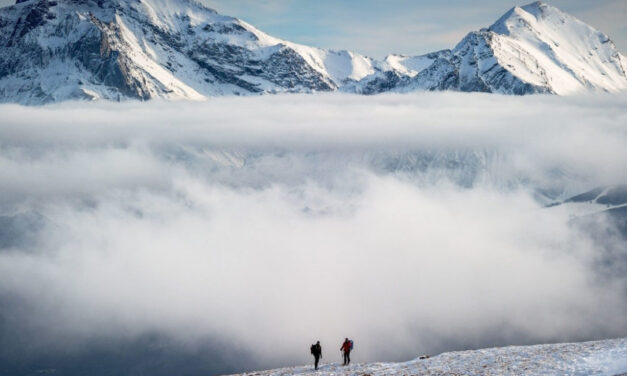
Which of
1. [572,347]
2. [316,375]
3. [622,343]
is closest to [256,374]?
[316,375]

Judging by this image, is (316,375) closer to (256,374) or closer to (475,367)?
(256,374)

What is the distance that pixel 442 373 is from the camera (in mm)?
47625

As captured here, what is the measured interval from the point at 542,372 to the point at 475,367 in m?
5.85

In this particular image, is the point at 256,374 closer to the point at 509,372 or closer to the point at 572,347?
the point at 509,372

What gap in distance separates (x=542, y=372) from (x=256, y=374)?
27860mm

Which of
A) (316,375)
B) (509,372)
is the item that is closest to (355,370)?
(316,375)

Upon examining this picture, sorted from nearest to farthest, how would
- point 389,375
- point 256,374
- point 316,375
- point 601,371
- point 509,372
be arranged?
point 601,371, point 509,372, point 389,375, point 316,375, point 256,374

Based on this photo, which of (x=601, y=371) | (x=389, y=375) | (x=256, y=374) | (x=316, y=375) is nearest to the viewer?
(x=601, y=371)

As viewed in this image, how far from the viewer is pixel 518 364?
47.2m

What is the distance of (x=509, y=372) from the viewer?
149ft

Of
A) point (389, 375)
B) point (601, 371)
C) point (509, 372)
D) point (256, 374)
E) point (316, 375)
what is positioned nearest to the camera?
point (601, 371)

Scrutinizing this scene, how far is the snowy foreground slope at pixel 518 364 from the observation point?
4372cm

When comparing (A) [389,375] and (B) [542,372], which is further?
(A) [389,375]

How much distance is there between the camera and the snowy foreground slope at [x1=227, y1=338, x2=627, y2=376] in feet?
143
